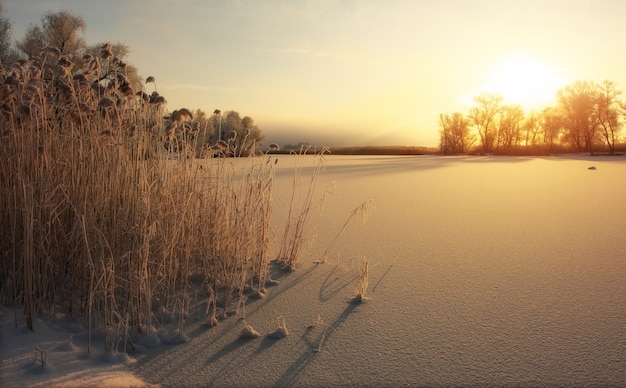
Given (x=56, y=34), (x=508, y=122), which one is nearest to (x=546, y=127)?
(x=508, y=122)

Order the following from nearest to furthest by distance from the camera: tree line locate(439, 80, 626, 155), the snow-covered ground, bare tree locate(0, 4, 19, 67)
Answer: the snow-covered ground < bare tree locate(0, 4, 19, 67) < tree line locate(439, 80, 626, 155)

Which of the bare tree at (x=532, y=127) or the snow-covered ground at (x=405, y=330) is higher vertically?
the bare tree at (x=532, y=127)

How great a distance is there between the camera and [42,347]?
5.29ft

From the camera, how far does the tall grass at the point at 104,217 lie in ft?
6.07

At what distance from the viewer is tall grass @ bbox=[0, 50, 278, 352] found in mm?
1849

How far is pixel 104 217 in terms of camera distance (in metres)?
1.97

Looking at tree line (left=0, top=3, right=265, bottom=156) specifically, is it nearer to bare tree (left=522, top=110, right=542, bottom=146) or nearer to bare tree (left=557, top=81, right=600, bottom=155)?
bare tree (left=557, top=81, right=600, bottom=155)

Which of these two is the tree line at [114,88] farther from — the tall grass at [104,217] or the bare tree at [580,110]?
the bare tree at [580,110]

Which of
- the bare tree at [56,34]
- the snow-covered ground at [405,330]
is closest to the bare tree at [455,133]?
the bare tree at [56,34]

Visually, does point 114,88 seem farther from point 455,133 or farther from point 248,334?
point 455,133

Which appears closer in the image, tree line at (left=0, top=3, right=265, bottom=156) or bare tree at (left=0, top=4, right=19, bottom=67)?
tree line at (left=0, top=3, right=265, bottom=156)

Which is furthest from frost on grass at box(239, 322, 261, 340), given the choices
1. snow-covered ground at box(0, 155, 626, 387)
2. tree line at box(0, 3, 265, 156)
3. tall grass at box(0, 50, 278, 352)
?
tree line at box(0, 3, 265, 156)

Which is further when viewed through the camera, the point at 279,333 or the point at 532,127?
the point at 532,127

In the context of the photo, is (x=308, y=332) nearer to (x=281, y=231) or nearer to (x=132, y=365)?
(x=132, y=365)
